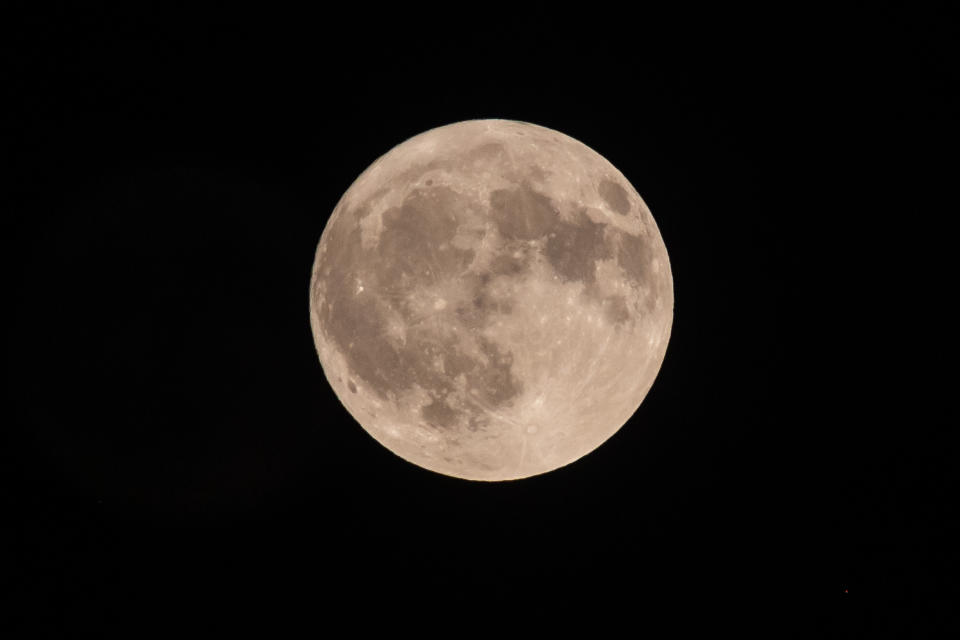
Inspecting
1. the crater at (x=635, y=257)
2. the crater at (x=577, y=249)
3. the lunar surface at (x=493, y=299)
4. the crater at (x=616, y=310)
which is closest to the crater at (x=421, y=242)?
the lunar surface at (x=493, y=299)

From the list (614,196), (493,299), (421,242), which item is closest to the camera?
(493,299)

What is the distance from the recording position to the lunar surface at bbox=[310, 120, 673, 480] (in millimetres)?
3951

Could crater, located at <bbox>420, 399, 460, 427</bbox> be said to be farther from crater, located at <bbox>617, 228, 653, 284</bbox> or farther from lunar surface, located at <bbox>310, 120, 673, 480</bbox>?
crater, located at <bbox>617, 228, 653, 284</bbox>

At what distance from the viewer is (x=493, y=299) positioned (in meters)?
3.90

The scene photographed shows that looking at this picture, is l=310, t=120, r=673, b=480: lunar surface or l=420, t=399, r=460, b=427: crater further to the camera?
l=420, t=399, r=460, b=427: crater

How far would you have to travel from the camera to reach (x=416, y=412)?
14.3ft

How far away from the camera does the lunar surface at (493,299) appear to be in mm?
3951

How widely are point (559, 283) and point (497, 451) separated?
118 centimetres

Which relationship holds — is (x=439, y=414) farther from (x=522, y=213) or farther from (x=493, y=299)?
(x=522, y=213)

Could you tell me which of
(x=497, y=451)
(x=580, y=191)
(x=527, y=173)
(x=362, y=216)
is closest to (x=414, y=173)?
(x=362, y=216)

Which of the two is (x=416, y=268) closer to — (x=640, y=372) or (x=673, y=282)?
(x=640, y=372)

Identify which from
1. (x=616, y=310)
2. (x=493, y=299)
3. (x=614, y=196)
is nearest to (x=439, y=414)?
(x=493, y=299)

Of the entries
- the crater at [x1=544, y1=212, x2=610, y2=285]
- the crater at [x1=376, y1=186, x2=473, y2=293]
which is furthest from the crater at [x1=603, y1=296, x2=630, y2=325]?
the crater at [x1=376, y1=186, x2=473, y2=293]

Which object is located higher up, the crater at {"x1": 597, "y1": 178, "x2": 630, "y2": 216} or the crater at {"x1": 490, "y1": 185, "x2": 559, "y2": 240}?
the crater at {"x1": 597, "y1": 178, "x2": 630, "y2": 216}
